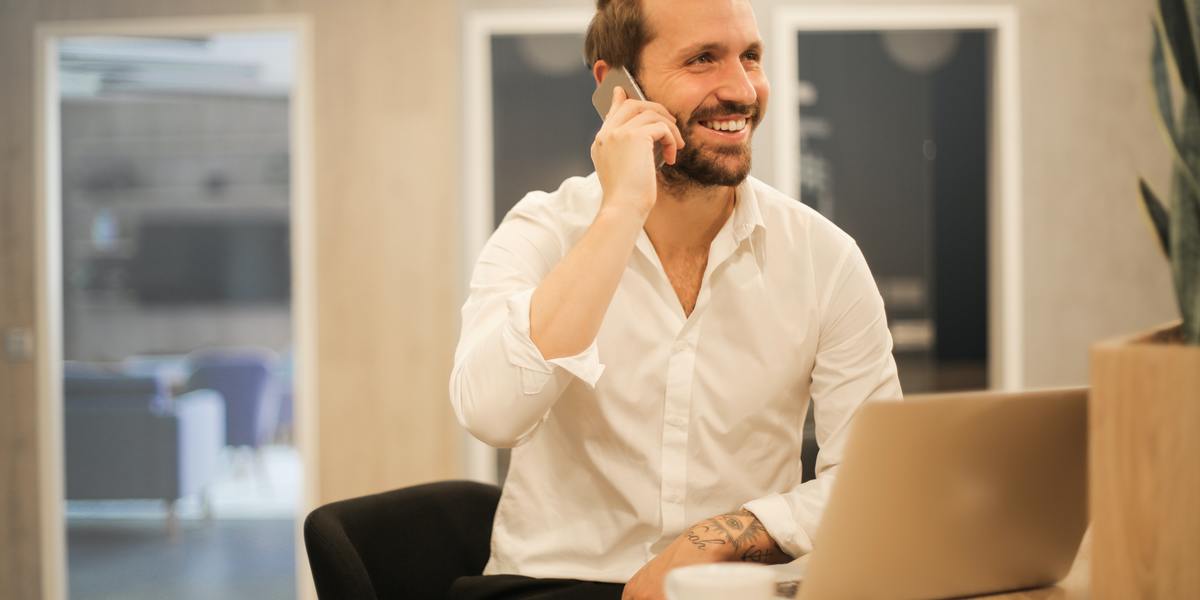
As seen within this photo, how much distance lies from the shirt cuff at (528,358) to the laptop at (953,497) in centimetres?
42

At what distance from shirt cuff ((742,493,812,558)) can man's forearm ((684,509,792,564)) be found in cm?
1

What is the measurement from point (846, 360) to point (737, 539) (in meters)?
0.33

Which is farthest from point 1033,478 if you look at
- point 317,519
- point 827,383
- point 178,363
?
point 178,363

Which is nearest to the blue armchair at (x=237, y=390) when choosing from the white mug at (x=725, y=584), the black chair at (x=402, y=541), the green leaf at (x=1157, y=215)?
the black chair at (x=402, y=541)

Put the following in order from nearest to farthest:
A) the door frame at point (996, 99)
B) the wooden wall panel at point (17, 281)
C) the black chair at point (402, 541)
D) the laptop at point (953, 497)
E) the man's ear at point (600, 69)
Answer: the laptop at point (953, 497)
the black chair at point (402, 541)
the man's ear at point (600, 69)
the door frame at point (996, 99)
the wooden wall panel at point (17, 281)

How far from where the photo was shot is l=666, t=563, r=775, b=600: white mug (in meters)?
0.80

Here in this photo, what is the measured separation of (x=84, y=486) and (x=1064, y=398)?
6035mm

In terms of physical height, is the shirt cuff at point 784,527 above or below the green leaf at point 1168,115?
below

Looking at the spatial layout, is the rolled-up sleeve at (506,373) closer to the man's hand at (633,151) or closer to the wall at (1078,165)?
the man's hand at (633,151)

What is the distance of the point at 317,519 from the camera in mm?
1431

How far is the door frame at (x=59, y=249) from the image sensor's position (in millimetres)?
4254

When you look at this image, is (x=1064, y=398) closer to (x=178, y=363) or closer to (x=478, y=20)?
(x=478, y=20)

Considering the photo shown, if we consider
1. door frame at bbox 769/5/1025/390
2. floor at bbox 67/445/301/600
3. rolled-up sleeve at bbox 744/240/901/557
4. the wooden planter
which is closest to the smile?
rolled-up sleeve at bbox 744/240/901/557

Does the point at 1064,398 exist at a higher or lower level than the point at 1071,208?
lower
